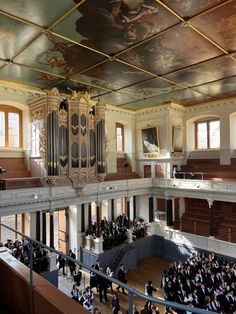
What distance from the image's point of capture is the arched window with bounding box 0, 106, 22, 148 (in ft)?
43.9

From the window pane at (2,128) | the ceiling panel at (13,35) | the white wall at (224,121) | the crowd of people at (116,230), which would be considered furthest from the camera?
the white wall at (224,121)

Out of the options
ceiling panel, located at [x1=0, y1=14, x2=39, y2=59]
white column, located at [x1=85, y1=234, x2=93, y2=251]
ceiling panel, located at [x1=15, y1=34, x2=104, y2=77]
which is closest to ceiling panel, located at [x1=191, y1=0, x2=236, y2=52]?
ceiling panel, located at [x1=15, y1=34, x2=104, y2=77]

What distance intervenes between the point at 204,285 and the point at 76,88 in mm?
11262

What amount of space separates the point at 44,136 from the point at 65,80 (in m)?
2.96

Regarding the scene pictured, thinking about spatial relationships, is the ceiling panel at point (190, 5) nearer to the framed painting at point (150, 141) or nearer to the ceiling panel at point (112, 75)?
the ceiling panel at point (112, 75)

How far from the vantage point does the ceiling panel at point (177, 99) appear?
15008 mm

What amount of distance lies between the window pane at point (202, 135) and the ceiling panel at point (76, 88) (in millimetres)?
7901

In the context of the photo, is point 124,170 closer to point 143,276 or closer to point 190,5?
point 143,276

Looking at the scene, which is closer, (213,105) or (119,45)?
(119,45)

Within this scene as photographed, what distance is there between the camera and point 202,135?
60.1 ft

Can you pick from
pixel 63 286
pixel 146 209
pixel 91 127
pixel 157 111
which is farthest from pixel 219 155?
pixel 63 286

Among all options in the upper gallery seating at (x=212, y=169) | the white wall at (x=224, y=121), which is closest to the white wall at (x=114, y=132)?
the upper gallery seating at (x=212, y=169)

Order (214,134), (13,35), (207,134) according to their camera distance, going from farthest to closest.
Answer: (207,134), (214,134), (13,35)

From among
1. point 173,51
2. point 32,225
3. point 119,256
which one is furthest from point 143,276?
point 173,51
